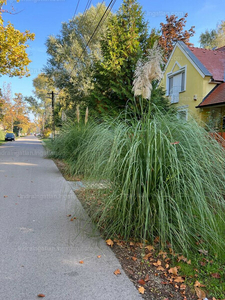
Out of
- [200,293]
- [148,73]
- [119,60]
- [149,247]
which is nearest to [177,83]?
[119,60]

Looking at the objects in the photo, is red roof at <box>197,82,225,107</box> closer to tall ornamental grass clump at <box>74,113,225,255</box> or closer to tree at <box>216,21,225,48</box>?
tall ornamental grass clump at <box>74,113,225,255</box>

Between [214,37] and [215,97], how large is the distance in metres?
19.2

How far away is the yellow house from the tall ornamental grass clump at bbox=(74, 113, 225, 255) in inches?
304

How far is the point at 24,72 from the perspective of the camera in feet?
41.3

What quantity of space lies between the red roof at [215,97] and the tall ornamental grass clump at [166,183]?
7746mm

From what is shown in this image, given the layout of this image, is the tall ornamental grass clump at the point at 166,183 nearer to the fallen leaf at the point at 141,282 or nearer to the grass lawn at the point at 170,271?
the grass lawn at the point at 170,271

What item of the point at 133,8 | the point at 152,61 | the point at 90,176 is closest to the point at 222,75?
the point at 133,8

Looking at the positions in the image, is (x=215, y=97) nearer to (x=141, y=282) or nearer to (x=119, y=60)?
(x=119, y=60)

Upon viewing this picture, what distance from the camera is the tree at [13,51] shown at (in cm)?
1050

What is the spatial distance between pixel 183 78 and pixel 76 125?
27.1 feet

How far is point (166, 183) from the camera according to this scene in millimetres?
2527

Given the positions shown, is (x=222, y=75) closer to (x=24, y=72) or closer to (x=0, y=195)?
(x=24, y=72)

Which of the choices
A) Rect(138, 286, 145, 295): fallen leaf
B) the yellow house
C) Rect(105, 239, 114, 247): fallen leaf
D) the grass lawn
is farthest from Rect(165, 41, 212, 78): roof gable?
Rect(138, 286, 145, 295): fallen leaf

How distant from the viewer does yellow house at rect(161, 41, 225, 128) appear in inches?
417
